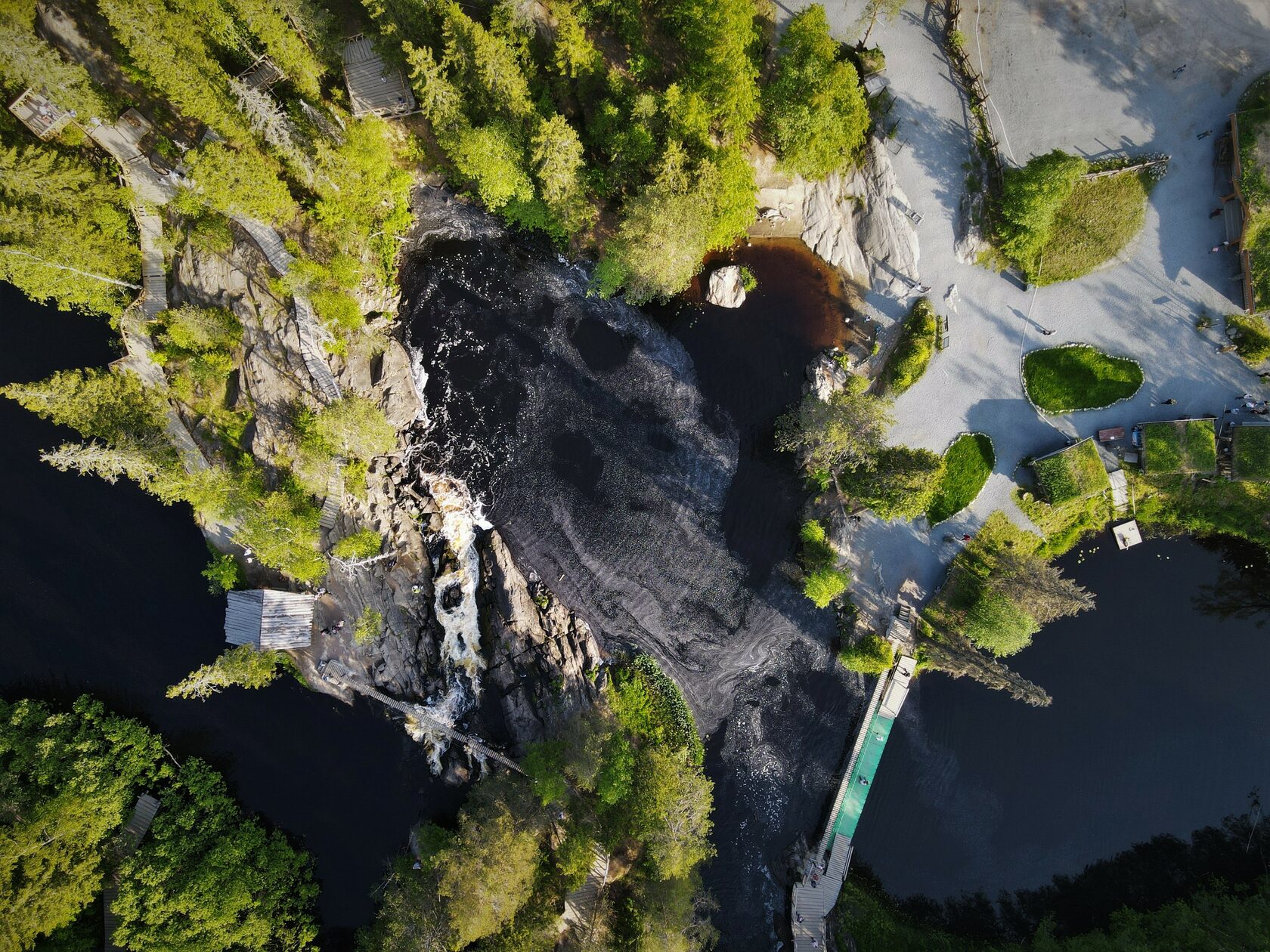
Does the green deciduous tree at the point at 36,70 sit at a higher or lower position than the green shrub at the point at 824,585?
higher

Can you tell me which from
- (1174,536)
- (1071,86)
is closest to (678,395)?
(1071,86)

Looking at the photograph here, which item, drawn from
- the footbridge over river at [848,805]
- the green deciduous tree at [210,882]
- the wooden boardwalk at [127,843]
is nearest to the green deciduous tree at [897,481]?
the footbridge over river at [848,805]

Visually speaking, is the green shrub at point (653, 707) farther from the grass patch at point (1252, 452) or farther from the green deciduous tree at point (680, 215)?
the grass patch at point (1252, 452)

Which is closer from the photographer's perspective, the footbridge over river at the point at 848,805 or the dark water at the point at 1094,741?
the dark water at the point at 1094,741

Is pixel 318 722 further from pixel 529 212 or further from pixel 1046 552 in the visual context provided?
pixel 1046 552

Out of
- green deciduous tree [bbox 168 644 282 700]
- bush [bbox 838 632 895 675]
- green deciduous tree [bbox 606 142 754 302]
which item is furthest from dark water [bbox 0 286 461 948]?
green deciduous tree [bbox 606 142 754 302]

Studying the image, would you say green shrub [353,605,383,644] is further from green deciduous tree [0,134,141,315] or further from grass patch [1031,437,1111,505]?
grass patch [1031,437,1111,505]

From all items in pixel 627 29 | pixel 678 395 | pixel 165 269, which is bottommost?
pixel 165 269

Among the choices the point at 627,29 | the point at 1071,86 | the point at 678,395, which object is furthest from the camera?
the point at 678,395
